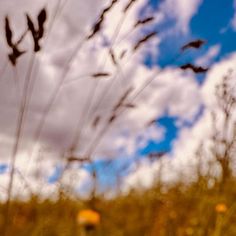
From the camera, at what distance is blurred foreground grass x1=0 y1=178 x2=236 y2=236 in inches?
82.9

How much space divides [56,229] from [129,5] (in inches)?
44.8

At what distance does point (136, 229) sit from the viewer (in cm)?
268

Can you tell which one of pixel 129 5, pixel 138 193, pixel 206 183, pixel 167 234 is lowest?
pixel 167 234

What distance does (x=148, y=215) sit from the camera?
291 cm

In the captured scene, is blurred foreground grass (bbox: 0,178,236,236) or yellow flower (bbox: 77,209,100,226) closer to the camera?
yellow flower (bbox: 77,209,100,226)

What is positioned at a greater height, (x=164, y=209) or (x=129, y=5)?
(x=129, y=5)

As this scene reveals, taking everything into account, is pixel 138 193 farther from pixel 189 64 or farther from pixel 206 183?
pixel 189 64

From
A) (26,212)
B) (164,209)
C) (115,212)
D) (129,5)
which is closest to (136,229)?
(164,209)

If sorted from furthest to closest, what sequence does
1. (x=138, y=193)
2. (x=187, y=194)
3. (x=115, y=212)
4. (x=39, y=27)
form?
(x=138, y=193), (x=187, y=194), (x=115, y=212), (x=39, y=27)

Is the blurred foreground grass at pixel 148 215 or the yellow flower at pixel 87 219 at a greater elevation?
the blurred foreground grass at pixel 148 215

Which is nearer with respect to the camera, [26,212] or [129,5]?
[129,5]

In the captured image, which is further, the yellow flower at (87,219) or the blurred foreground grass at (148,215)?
the blurred foreground grass at (148,215)

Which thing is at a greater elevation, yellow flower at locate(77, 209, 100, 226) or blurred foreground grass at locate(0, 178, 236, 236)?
blurred foreground grass at locate(0, 178, 236, 236)

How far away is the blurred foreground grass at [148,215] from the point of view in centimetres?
211
